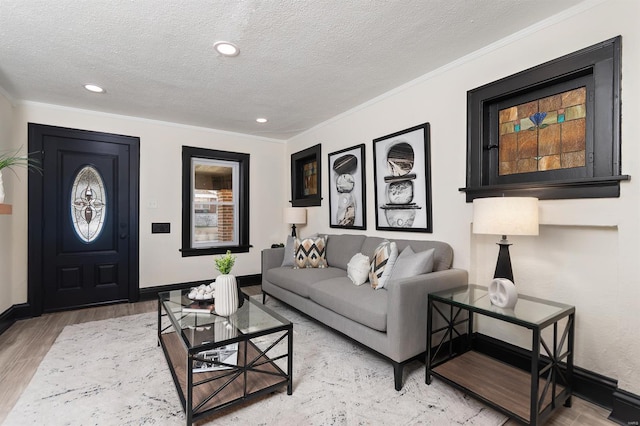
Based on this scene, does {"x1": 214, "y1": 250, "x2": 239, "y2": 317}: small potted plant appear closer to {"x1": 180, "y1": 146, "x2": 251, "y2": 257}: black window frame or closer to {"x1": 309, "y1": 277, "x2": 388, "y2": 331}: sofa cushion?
{"x1": 309, "y1": 277, "x2": 388, "y2": 331}: sofa cushion

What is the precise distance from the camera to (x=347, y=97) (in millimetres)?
3301

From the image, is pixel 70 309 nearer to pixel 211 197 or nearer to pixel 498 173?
pixel 211 197

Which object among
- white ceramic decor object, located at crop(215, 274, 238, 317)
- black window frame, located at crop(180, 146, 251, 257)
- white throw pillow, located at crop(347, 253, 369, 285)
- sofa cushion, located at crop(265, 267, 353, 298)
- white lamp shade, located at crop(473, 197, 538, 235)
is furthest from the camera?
black window frame, located at crop(180, 146, 251, 257)

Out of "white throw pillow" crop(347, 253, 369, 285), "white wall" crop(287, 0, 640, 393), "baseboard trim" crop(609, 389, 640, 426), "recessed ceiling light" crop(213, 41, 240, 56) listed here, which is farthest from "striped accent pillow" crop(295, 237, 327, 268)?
"baseboard trim" crop(609, 389, 640, 426)

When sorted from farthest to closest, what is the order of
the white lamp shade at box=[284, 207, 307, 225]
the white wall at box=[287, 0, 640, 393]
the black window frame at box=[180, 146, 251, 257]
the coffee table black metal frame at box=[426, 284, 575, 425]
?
the white lamp shade at box=[284, 207, 307, 225] → the black window frame at box=[180, 146, 251, 257] → the white wall at box=[287, 0, 640, 393] → the coffee table black metal frame at box=[426, 284, 575, 425]

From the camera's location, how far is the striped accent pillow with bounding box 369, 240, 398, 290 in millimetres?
2539

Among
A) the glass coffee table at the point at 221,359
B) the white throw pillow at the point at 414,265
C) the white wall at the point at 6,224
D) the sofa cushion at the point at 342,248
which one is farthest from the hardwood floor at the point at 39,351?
the sofa cushion at the point at 342,248

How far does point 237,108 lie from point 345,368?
2992mm

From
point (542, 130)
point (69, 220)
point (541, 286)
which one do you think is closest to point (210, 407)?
point (541, 286)

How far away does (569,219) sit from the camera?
6.29ft

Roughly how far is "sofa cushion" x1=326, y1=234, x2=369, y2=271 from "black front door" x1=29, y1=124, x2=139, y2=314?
2.54 m

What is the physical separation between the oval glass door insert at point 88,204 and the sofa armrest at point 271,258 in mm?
2072

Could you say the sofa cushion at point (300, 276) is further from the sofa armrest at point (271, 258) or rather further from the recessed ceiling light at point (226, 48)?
the recessed ceiling light at point (226, 48)

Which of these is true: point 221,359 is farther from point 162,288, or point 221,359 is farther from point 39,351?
point 162,288
